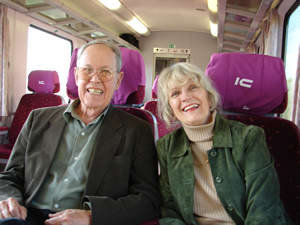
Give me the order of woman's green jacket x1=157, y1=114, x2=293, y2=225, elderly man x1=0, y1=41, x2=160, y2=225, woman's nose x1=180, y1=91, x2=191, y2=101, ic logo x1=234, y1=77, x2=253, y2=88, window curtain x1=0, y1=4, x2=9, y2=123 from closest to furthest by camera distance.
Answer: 1. woman's green jacket x1=157, y1=114, x2=293, y2=225
2. elderly man x1=0, y1=41, x2=160, y2=225
3. woman's nose x1=180, y1=91, x2=191, y2=101
4. ic logo x1=234, y1=77, x2=253, y2=88
5. window curtain x1=0, y1=4, x2=9, y2=123

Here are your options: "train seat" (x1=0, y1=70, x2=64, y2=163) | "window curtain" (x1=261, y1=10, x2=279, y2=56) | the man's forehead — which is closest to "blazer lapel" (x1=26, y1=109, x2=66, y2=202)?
the man's forehead

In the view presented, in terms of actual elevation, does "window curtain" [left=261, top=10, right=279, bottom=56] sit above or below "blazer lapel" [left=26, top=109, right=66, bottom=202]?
above

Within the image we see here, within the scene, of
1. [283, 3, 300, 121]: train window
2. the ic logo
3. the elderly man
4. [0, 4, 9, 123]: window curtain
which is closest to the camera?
the elderly man

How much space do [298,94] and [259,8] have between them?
1752mm

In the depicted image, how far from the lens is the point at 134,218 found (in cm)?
126

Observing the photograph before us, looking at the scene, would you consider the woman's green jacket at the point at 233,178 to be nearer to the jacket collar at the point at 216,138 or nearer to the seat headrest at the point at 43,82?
the jacket collar at the point at 216,138

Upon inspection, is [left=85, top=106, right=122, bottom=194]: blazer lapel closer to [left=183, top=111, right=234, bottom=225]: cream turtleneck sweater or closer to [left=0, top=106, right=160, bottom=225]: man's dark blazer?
[left=0, top=106, right=160, bottom=225]: man's dark blazer

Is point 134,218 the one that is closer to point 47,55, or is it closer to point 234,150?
point 234,150

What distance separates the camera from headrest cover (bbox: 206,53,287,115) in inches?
57.4

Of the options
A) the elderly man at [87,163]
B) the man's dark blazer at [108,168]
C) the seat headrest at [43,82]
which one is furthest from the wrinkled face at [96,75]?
the seat headrest at [43,82]

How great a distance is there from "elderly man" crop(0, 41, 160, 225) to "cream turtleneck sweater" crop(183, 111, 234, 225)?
9.0 inches

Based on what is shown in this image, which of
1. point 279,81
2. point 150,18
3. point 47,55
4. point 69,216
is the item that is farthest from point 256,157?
point 150,18

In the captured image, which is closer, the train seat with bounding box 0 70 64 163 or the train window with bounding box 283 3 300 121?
the train window with bounding box 283 3 300 121

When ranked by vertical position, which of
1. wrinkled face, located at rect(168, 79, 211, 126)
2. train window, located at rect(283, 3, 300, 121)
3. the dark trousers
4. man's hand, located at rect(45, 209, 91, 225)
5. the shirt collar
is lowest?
the dark trousers
